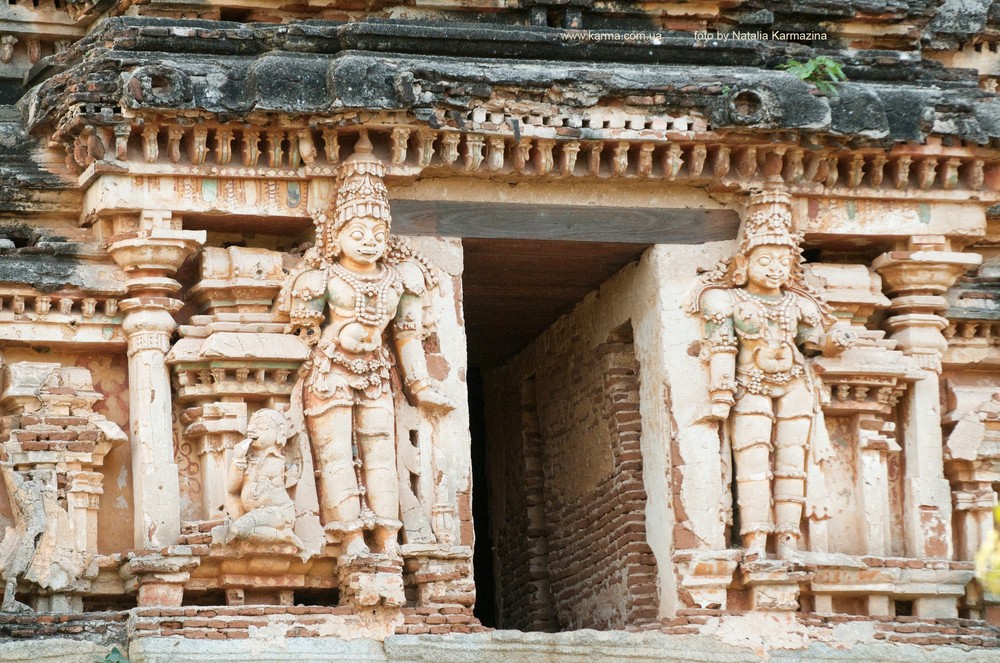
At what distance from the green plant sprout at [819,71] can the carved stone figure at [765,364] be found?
0.82m

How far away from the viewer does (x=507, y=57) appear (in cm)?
1706

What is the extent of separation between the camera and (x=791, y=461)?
17.1 meters

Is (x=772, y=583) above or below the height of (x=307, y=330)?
below

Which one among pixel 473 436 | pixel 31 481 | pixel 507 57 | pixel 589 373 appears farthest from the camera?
pixel 473 436

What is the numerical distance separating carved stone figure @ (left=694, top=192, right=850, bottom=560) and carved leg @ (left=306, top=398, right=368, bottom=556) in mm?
2510

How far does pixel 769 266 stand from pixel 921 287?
1309mm

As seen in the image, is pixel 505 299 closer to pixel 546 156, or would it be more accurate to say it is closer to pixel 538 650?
pixel 546 156

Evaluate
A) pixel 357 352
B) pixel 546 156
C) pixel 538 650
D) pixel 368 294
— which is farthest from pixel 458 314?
pixel 538 650

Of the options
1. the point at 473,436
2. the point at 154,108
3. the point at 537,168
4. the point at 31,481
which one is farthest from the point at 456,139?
the point at 473,436

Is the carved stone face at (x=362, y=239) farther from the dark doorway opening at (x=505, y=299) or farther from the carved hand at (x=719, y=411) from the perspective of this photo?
the carved hand at (x=719, y=411)

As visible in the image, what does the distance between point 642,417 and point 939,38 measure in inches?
149

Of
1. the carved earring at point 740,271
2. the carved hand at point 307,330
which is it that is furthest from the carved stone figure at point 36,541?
the carved earring at point 740,271

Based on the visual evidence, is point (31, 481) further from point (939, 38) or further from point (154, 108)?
point (939, 38)

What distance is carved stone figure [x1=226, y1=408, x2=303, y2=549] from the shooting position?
1590 cm
